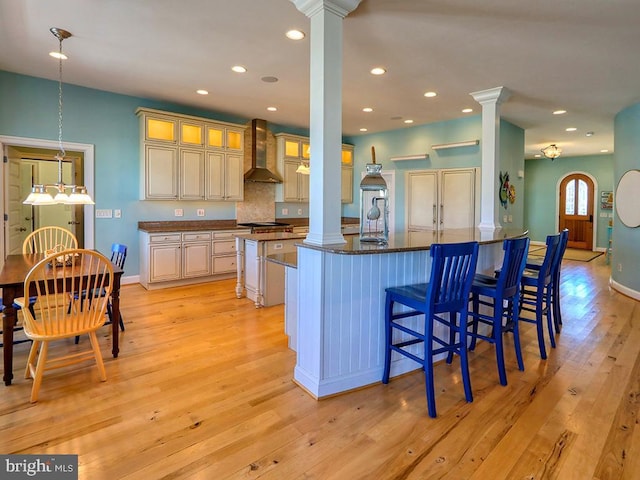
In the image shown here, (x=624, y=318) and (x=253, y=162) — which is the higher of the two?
(x=253, y=162)

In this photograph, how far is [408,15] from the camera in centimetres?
281

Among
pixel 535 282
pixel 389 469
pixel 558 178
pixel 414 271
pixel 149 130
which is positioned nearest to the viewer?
pixel 389 469

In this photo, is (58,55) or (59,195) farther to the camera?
(58,55)

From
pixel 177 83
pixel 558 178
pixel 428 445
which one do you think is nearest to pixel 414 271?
pixel 428 445

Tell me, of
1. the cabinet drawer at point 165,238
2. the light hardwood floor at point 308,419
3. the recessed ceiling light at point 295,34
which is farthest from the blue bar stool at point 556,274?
the cabinet drawer at point 165,238

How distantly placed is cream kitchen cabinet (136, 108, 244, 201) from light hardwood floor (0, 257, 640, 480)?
262 cm

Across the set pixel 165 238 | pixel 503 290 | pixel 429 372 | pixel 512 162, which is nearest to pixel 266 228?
pixel 165 238

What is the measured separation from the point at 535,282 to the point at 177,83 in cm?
449

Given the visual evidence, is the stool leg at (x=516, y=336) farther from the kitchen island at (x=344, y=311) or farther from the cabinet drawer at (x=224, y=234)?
the cabinet drawer at (x=224, y=234)

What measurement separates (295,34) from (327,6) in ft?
2.91

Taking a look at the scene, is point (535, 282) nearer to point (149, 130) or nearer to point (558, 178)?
point (149, 130)

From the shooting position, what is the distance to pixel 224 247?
5.67 meters

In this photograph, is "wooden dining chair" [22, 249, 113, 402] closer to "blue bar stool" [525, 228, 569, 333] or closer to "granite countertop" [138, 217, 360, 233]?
"granite countertop" [138, 217, 360, 233]

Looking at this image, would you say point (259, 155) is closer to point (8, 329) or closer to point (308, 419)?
point (8, 329)
